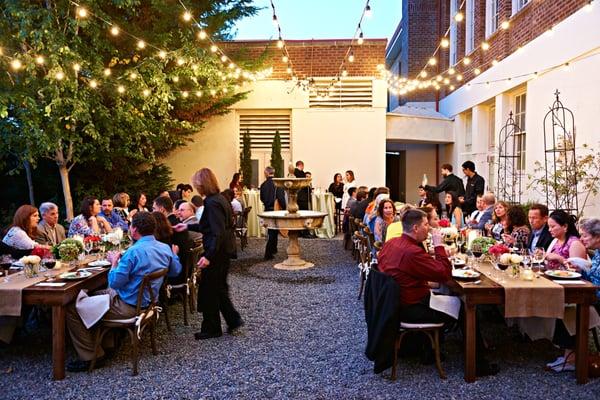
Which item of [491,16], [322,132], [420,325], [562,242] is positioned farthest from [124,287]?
[491,16]

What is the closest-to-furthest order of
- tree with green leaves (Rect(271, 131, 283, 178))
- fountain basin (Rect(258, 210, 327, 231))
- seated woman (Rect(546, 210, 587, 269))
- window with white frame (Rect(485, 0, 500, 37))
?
seated woman (Rect(546, 210, 587, 269))
fountain basin (Rect(258, 210, 327, 231))
window with white frame (Rect(485, 0, 500, 37))
tree with green leaves (Rect(271, 131, 283, 178))

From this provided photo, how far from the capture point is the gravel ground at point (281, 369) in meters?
4.13

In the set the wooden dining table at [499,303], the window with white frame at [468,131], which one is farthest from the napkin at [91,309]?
the window with white frame at [468,131]

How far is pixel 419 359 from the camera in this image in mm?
4766

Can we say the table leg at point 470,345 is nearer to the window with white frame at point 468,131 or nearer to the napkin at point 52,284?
the napkin at point 52,284

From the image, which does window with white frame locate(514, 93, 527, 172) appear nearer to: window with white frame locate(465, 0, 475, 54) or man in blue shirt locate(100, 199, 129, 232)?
window with white frame locate(465, 0, 475, 54)

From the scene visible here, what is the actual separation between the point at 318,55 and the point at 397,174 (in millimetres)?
6586

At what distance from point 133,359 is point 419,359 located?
241 centimetres

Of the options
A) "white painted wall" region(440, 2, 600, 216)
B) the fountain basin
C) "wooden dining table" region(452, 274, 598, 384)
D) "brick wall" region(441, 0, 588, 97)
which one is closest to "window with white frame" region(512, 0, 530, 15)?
"brick wall" region(441, 0, 588, 97)

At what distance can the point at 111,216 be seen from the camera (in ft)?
25.8

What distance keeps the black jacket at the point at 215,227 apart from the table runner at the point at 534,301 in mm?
2571

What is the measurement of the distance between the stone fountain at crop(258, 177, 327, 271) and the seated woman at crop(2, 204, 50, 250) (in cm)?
382

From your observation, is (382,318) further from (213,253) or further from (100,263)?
(100,263)

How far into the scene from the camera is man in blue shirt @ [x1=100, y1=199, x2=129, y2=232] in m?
7.77
